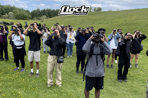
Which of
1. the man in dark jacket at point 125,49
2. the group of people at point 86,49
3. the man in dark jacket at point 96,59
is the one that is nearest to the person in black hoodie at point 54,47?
the group of people at point 86,49

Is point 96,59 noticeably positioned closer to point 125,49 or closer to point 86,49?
point 86,49

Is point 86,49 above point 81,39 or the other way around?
the other way around

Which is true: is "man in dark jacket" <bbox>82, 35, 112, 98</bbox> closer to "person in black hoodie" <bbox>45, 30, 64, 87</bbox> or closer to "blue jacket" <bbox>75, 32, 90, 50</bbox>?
"person in black hoodie" <bbox>45, 30, 64, 87</bbox>

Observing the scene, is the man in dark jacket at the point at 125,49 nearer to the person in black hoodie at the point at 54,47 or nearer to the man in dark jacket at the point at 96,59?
the man in dark jacket at the point at 96,59

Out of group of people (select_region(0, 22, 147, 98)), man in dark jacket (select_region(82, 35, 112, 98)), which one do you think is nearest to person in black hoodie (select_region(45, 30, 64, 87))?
group of people (select_region(0, 22, 147, 98))

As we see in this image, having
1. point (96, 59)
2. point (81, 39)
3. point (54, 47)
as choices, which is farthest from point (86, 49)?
point (81, 39)

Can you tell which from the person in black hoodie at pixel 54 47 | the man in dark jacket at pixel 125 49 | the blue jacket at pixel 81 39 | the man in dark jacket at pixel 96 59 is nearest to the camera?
the man in dark jacket at pixel 96 59

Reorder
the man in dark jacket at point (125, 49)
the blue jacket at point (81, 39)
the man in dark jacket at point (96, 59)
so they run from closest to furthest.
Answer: the man in dark jacket at point (96, 59), the man in dark jacket at point (125, 49), the blue jacket at point (81, 39)

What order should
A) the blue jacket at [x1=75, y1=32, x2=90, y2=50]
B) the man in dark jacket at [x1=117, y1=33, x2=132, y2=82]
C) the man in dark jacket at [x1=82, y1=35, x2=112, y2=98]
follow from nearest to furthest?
the man in dark jacket at [x1=82, y1=35, x2=112, y2=98]
the man in dark jacket at [x1=117, y1=33, x2=132, y2=82]
the blue jacket at [x1=75, y1=32, x2=90, y2=50]

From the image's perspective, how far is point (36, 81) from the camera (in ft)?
19.2

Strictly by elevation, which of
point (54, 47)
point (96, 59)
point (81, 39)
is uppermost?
point (81, 39)

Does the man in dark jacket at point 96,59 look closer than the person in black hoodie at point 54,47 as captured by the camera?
Yes

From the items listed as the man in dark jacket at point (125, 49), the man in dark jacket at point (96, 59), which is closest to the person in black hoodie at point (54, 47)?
the man in dark jacket at point (96, 59)

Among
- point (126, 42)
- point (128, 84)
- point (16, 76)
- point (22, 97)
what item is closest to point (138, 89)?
point (128, 84)
